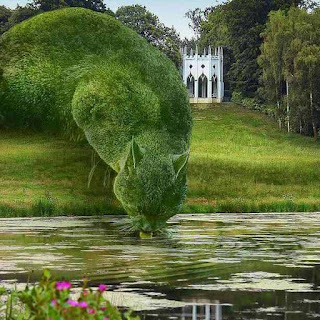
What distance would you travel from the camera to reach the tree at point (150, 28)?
7831 centimetres

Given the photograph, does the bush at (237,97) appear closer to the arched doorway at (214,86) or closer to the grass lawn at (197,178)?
the arched doorway at (214,86)

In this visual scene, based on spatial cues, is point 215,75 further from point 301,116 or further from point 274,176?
point 274,176

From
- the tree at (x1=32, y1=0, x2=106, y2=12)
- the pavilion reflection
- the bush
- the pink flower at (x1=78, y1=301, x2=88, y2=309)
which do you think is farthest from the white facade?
the pink flower at (x1=78, y1=301, x2=88, y2=309)

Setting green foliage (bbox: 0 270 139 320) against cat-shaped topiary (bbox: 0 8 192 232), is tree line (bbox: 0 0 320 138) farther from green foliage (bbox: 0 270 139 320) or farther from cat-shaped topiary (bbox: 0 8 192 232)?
green foliage (bbox: 0 270 139 320)

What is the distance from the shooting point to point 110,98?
80.0ft

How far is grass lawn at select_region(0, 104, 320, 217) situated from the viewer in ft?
103

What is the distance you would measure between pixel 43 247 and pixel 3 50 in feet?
43.6

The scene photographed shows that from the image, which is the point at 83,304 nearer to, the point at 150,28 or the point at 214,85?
the point at 214,85

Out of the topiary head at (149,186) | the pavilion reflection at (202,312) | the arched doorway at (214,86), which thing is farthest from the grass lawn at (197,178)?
the arched doorway at (214,86)

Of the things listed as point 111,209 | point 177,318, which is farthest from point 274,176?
point 177,318

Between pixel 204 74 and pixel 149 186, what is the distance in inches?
2249

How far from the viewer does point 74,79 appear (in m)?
27.3

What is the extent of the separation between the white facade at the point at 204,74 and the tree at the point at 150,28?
1.20 m

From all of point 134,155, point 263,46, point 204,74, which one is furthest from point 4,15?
point 134,155
